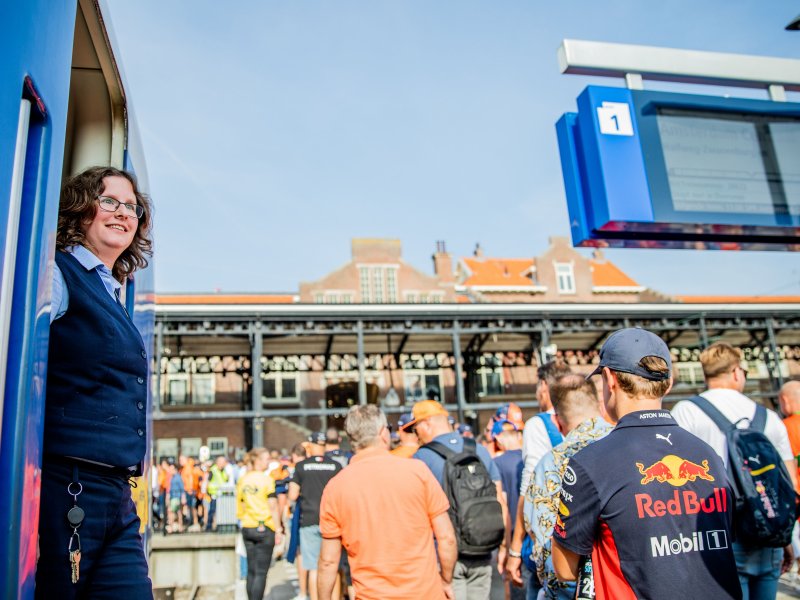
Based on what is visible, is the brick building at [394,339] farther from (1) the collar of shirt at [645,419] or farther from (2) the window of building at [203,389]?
(1) the collar of shirt at [645,419]

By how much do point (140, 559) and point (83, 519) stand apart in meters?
0.30

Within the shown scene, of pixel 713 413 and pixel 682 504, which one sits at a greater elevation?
pixel 713 413

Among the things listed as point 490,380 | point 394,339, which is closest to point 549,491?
point 394,339

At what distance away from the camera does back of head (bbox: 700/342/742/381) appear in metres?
3.58

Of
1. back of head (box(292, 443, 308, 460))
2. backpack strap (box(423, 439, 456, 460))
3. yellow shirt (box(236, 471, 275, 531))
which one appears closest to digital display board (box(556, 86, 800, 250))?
backpack strap (box(423, 439, 456, 460))

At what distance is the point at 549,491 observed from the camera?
277cm

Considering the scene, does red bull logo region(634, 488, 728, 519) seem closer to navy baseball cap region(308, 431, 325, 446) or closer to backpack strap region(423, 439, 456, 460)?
backpack strap region(423, 439, 456, 460)

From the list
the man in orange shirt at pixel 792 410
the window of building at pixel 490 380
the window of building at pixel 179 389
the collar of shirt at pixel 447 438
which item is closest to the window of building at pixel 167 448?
the window of building at pixel 179 389

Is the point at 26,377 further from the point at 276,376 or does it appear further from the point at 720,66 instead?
the point at 276,376

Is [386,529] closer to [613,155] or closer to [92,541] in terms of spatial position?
[92,541]

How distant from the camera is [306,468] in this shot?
647cm

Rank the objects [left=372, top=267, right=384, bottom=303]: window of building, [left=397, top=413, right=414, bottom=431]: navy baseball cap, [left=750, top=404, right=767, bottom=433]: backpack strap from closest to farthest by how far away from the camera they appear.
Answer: [left=750, top=404, right=767, bottom=433]: backpack strap → [left=397, top=413, right=414, bottom=431]: navy baseball cap → [left=372, top=267, right=384, bottom=303]: window of building

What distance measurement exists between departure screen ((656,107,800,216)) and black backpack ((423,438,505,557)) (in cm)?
231

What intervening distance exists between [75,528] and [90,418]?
281mm
